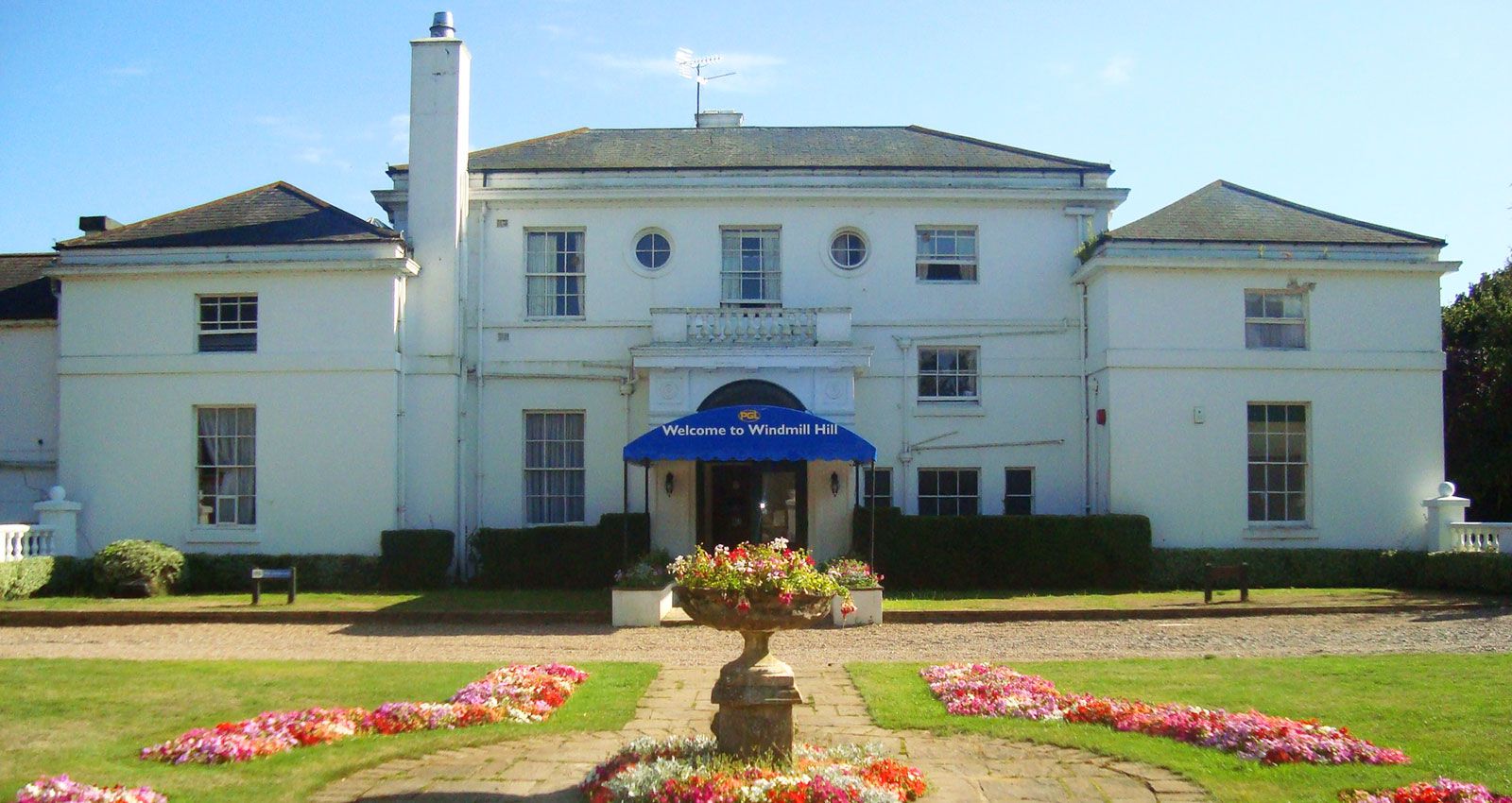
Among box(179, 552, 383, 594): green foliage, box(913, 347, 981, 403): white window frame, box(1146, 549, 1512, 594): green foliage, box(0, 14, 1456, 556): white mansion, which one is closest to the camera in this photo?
box(179, 552, 383, 594): green foliage

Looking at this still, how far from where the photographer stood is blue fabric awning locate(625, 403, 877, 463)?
18703 mm

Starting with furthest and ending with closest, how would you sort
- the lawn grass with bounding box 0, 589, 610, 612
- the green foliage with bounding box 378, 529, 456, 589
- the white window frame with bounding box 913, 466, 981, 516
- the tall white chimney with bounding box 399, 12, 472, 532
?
the white window frame with bounding box 913, 466, 981, 516, the tall white chimney with bounding box 399, 12, 472, 532, the green foliage with bounding box 378, 529, 456, 589, the lawn grass with bounding box 0, 589, 610, 612

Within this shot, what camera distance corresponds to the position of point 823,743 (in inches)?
370

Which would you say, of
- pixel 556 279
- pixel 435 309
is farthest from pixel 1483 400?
pixel 435 309

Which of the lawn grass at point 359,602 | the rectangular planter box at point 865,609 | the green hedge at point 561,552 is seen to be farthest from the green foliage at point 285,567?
the rectangular planter box at point 865,609

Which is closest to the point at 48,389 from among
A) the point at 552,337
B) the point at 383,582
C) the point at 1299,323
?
the point at 383,582

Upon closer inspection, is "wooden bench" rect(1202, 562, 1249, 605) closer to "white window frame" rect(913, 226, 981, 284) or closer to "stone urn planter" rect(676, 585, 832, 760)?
"white window frame" rect(913, 226, 981, 284)

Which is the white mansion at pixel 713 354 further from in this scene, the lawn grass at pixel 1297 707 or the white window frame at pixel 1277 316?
the lawn grass at pixel 1297 707

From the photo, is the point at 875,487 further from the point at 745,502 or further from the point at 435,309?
the point at 435,309

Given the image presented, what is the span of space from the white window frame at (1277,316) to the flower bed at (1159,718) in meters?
12.7

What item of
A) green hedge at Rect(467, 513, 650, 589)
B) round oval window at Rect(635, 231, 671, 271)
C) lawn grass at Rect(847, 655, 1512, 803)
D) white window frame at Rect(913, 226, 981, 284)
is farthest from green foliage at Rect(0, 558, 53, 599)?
white window frame at Rect(913, 226, 981, 284)

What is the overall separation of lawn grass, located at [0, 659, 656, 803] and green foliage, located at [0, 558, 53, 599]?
23.5 feet

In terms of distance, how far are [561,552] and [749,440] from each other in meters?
4.87

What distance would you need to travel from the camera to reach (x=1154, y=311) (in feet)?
74.2
